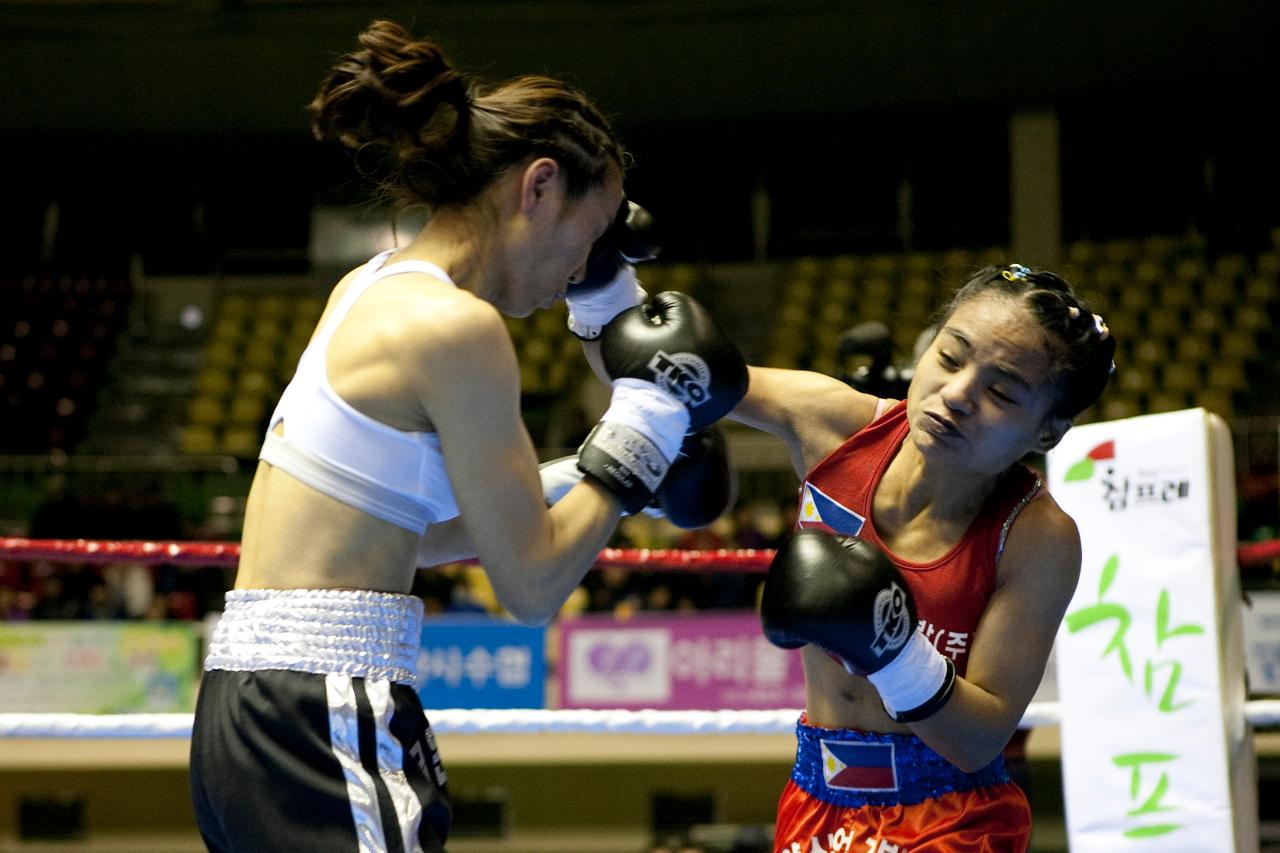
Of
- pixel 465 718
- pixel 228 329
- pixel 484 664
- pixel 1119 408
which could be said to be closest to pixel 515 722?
→ pixel 465 718

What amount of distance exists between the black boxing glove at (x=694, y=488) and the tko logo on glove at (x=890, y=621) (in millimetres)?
295

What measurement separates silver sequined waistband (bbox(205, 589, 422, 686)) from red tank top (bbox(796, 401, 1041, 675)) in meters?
0.60

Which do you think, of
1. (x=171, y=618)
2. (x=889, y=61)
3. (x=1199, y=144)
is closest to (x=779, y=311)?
(x=889, y=61)

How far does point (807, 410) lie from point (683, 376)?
36 cm

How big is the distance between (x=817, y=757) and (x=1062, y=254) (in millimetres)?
8602

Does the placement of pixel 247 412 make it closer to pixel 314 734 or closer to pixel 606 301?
pixel 606 301

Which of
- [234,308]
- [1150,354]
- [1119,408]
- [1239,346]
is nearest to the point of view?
[1119,408]

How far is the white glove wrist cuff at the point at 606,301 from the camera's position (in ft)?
5.88

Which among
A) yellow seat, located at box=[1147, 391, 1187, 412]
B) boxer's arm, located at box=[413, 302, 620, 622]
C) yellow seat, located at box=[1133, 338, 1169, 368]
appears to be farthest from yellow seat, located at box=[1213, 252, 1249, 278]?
boxer's arm, located at box=[413, 302, 620, 622]

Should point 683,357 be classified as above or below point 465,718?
above

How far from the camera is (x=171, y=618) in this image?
21.7 ft

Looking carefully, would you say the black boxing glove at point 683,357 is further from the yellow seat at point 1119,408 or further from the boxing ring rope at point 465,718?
the yellow seat at point 1119,408

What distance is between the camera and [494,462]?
1.31m

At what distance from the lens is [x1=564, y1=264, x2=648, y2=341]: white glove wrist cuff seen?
5.88ft
